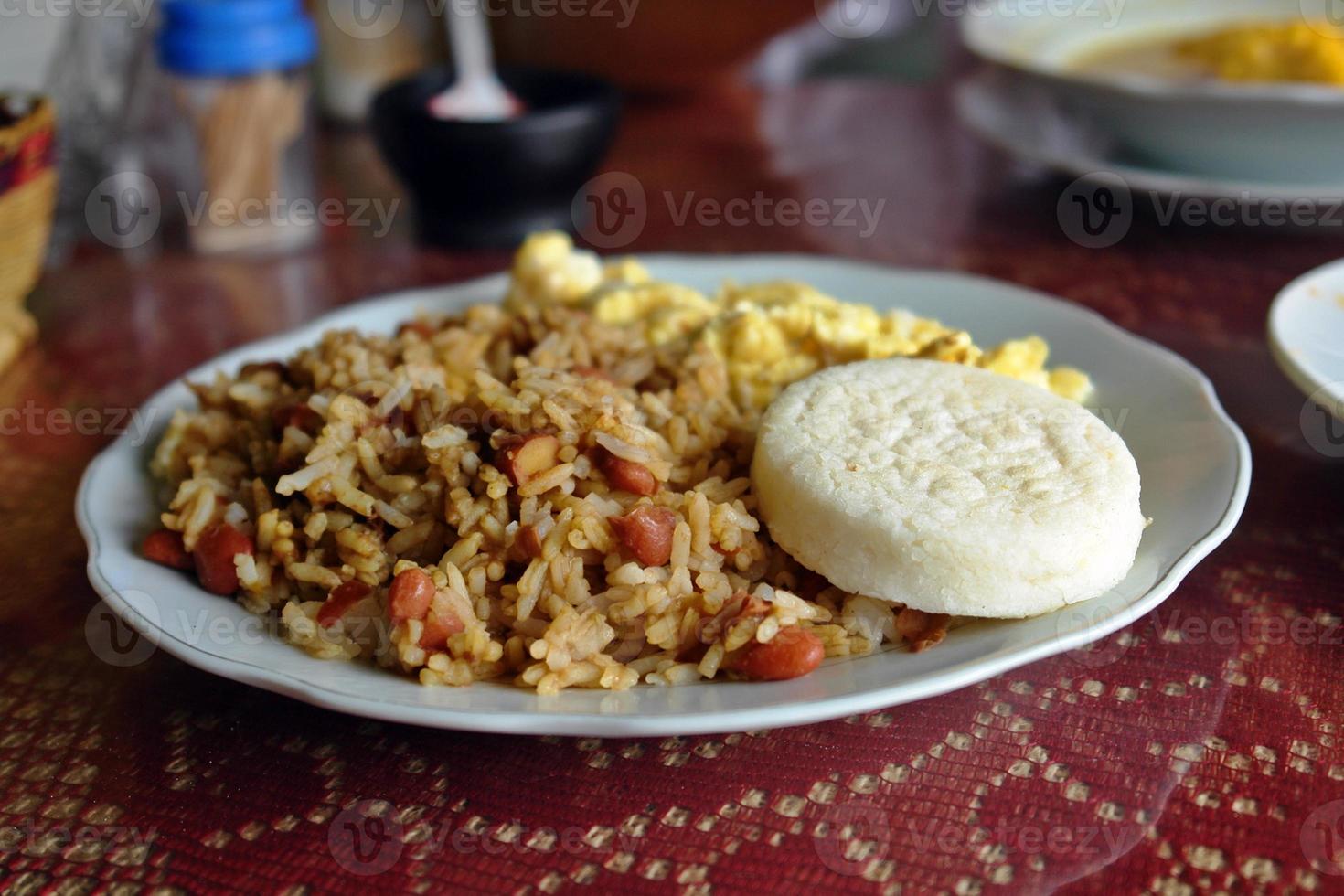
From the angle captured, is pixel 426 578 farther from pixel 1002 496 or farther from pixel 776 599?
pixel 1002 496

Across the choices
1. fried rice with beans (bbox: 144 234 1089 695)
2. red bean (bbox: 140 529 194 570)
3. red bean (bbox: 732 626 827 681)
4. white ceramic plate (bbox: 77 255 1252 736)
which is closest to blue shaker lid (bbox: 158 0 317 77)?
white ceramic plate (bbox: 77 255 1252 736)

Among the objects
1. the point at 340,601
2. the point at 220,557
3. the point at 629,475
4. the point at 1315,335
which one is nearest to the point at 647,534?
the point at 629,475

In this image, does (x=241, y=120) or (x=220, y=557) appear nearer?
(x=220, y=557)

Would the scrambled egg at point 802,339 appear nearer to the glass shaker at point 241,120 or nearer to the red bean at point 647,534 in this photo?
the red bean at point 647,534

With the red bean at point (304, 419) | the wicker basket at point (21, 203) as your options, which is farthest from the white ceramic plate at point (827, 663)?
the wicker basket at point (21, 203)

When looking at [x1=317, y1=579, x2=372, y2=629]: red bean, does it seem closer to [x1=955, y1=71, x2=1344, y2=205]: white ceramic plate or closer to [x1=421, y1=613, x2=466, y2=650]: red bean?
[x1=421, y1=613, x2=466, y2=650]: red bean

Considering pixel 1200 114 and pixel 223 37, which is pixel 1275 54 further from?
pixel 223 37
